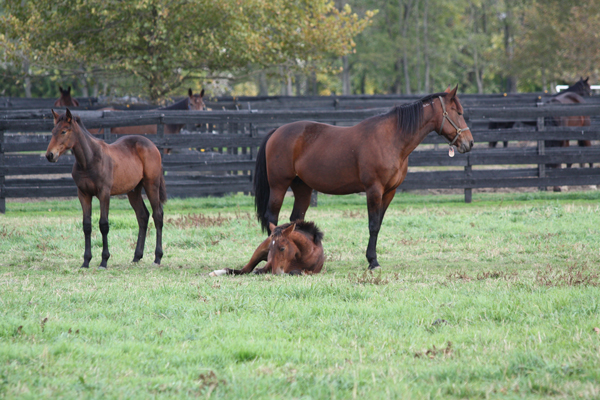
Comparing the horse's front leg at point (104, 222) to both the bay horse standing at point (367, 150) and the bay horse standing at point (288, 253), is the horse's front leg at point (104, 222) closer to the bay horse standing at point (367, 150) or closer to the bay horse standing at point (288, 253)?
the bay horse standing at point (288, 253)

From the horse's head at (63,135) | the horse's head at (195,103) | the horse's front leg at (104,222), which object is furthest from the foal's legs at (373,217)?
the horse's head at (195,103)

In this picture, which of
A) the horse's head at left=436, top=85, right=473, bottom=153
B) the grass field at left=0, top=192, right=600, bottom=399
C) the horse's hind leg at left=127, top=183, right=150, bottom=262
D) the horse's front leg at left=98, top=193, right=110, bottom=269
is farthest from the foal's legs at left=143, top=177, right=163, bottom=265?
the horse's head at left=436, top=85, right=473, bottom=153

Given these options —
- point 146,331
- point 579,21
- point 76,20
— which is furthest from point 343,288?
point 579,21

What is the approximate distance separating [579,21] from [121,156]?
93.7 ft

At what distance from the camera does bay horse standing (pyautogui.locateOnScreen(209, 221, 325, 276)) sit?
7316 mm

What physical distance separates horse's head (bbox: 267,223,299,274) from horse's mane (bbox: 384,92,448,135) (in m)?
1.93

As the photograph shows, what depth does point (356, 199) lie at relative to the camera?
1539cm

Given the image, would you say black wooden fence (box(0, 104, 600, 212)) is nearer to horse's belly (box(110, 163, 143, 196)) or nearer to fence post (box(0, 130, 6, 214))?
fence post (box(0, 130, 6, 214))

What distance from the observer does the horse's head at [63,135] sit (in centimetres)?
753

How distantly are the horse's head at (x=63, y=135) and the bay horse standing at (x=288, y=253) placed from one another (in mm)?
2335

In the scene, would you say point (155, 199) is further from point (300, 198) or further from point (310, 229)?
point (310, 229)

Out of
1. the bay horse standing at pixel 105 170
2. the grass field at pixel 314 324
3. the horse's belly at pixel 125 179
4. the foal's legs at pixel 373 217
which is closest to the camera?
the grass field at pixel 314 324

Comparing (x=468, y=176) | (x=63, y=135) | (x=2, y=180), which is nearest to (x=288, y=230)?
(x=63, y=135)

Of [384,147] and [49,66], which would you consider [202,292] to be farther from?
[49,66]
